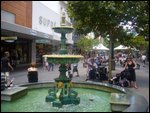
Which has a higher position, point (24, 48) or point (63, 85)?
point (24, 48)

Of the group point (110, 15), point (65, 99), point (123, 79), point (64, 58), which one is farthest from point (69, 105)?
point (110, 15)

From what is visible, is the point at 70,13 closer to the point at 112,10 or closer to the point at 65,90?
the point at 112,10

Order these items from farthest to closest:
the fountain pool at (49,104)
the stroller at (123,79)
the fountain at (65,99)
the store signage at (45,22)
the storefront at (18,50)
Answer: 1. the store signage at (45,22)
2. the storefront at (18,50)
3. the stroller at (123,79)
4. the fountain pool at (49,104)
5. the fountain at (65,99)

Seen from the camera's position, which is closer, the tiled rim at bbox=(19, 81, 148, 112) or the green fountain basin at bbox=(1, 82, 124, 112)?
the tiled rim at bbox=(19, 81, 148, 112)

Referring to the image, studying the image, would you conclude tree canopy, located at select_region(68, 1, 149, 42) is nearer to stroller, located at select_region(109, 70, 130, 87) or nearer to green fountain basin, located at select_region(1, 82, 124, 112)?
stroller, located at select_region(109, 70, 130, 87)

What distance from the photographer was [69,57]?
30.9ft

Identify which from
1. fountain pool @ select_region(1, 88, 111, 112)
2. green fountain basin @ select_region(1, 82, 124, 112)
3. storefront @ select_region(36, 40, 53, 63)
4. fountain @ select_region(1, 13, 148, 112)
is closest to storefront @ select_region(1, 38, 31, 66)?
storefront @ select_region(36, 40, 53, 63)

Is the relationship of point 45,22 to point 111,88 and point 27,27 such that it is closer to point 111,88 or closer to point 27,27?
point 27,27

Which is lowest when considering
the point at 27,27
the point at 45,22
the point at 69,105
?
the point at 69,105

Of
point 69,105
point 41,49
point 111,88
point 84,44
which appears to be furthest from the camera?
point 84,44

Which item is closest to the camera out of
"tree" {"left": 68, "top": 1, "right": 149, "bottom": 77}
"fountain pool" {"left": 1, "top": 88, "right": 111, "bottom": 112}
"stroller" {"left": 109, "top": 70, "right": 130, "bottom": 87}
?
"fountain pool" {"left": 1, "top": 88, "right": 111, "bottom": 112}

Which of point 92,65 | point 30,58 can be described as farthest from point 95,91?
point 30,58

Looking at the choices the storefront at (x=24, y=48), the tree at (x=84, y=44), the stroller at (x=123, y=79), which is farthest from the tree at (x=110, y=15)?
the tree at (x=84, y=44)

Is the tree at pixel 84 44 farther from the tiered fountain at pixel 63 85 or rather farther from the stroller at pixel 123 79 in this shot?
the tiered fountain at pixel 63 85
